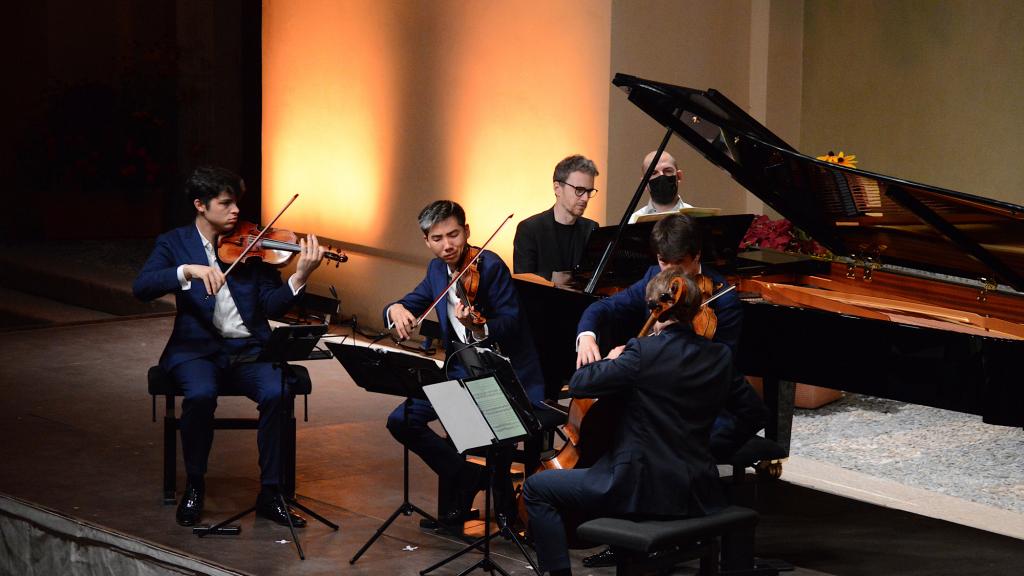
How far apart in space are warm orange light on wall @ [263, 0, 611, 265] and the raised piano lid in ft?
6.64

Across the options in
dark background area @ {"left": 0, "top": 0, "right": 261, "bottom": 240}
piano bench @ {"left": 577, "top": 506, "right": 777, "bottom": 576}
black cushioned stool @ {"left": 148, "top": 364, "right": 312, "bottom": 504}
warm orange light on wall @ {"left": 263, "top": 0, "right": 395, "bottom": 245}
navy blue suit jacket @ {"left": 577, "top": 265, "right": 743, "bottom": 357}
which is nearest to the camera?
piano bench @ {"left": 577, "top": 506, "right": 777, "bottom": 576}

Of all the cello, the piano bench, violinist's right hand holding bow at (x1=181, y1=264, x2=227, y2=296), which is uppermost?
violinist's right hand holding bow at (x1=181, y1=264, x2=227, y2=296)

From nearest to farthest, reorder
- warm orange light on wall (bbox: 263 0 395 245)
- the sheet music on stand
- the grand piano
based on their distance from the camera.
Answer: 1. the sheet music on stand
2. the grand piano
3. warm orange light on wall (bbox: 263 0 395 245)

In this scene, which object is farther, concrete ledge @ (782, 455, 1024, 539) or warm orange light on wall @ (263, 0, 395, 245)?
warm orange light on wall @ (263, 0, 395, 245)

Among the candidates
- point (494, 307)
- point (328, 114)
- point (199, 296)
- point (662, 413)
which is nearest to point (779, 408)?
point (494, 307)

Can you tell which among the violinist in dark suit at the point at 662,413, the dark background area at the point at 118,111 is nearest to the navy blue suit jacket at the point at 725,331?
the violinist in dark suit at the point at 662,413

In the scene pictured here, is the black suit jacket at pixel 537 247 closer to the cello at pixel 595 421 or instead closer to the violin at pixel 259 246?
the violin at pixel 259 246

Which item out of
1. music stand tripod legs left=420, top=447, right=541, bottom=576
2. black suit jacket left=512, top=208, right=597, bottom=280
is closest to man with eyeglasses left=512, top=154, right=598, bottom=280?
black suit jacket left=512, top=208, right=597, bottom=280

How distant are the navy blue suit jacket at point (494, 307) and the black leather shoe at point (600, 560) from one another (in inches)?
22.2

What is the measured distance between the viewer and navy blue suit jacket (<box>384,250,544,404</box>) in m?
4.55

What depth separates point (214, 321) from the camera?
493 centimetres

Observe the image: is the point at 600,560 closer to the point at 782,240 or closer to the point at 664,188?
the point at 664,188

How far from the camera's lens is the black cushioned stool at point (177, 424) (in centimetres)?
478

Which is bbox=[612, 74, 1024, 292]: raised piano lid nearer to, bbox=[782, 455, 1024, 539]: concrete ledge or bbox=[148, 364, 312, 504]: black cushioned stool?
bbox=[782, 455, 1024, 539]: concrete ledge
